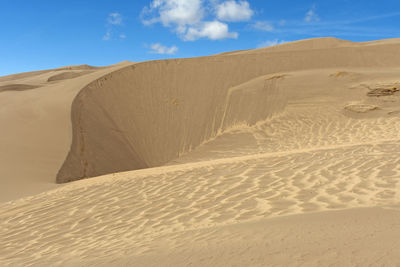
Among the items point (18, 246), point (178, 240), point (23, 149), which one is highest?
point (23, 149)

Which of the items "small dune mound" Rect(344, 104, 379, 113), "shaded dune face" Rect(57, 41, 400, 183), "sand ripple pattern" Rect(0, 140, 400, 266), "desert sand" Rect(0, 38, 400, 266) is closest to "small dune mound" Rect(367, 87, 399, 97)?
"desert sand" Rect(0, 38, 400, 266)

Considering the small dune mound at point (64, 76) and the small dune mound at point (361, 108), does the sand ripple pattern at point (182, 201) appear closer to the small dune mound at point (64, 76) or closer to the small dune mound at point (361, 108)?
the small dune mound at point (361, 108)

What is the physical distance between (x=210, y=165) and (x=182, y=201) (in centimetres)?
207

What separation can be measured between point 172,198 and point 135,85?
11.7 m

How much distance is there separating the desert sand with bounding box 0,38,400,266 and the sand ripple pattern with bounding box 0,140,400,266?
0.03 metres

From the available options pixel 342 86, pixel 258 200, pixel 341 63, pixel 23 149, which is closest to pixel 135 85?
pixel 23 149

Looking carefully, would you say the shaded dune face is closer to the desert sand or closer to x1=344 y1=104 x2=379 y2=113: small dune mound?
the desert sand

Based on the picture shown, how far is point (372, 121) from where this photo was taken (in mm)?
11625

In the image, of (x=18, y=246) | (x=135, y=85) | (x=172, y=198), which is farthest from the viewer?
(x=135, y=85)

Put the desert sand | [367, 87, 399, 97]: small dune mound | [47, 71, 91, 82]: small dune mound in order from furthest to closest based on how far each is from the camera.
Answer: [47, 71, 91, 82]: small dune mound
[367, 87, 399, 97]: small dune mound
the desert sand

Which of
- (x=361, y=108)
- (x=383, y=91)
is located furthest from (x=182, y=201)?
(x=383, y=91)

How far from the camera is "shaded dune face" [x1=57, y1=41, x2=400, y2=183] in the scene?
10.3 meters

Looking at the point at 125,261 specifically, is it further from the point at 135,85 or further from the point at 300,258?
the point at 135,85

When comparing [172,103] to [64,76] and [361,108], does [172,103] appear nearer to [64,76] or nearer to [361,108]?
[361,108]
